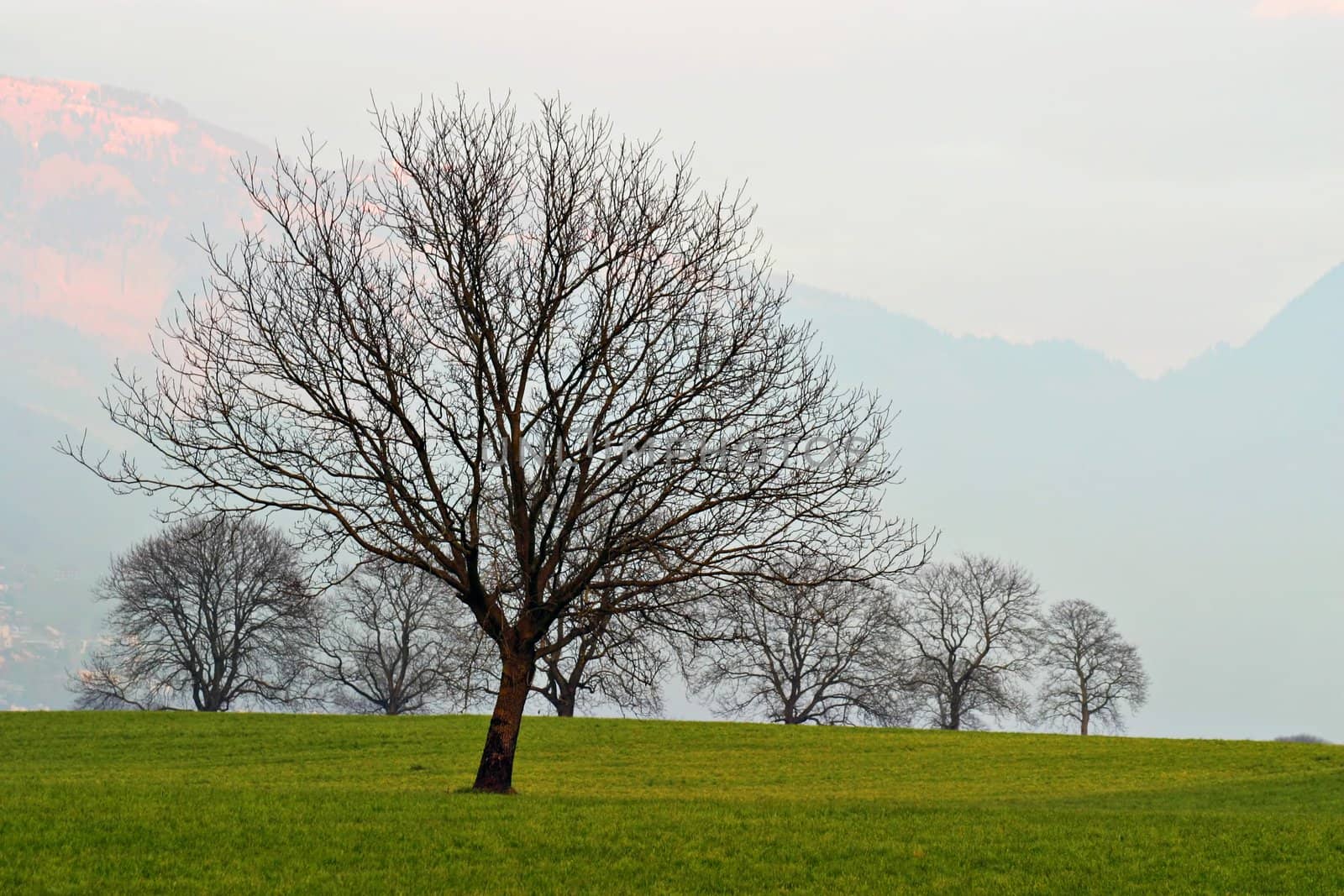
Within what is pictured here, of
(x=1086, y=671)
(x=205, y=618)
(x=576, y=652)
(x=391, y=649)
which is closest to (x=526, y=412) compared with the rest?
(x=576, y=652)

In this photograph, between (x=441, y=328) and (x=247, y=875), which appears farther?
(x=441, y=328)

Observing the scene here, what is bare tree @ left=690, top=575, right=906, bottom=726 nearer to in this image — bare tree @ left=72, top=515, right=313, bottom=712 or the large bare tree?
bare tree @ left=72, top=515, right=313, bottom=712

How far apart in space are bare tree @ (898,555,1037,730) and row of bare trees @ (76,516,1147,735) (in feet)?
0.36

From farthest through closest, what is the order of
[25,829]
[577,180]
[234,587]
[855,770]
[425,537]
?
1. [234,587]
2. [855,770]
3. [577,180]
4. [425,537]
5. [25,829]

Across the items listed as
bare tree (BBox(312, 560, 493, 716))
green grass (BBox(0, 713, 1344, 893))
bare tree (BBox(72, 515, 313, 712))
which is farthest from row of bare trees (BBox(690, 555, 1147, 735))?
green grass (BBox(0, 713, 1344, 893))

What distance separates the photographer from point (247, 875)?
50.1 ft

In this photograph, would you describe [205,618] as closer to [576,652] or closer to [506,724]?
[576,652]

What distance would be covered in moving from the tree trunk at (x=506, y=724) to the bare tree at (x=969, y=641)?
5107 centimetres

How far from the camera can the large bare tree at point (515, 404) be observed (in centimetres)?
2306

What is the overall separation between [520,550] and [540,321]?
455 centimetres

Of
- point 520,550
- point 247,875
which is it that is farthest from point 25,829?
point 520,550

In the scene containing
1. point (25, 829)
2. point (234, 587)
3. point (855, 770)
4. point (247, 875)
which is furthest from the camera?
point (234, 587)

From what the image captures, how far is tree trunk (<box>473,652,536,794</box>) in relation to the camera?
23516 mm

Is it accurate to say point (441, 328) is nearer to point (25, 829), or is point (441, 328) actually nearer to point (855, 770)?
point (25, 829)
